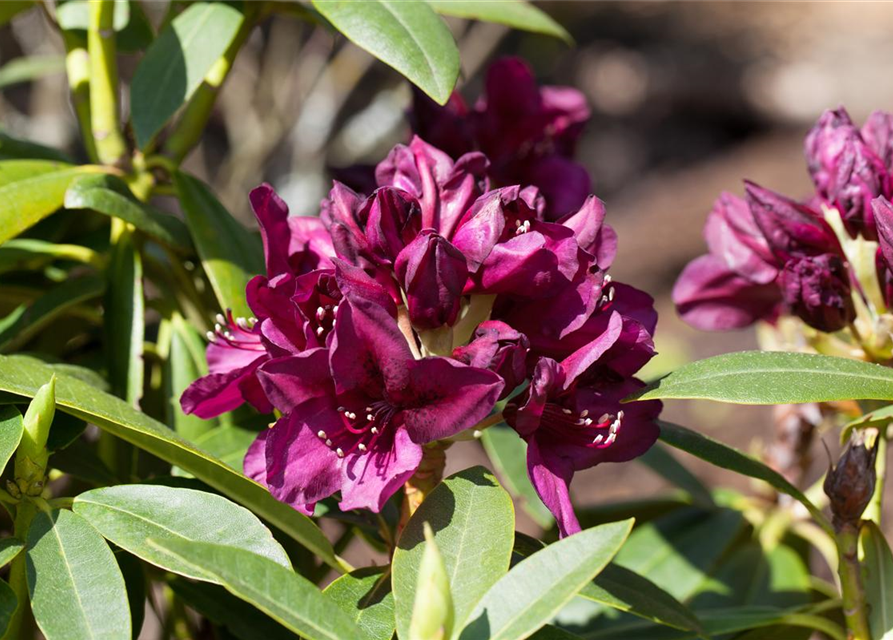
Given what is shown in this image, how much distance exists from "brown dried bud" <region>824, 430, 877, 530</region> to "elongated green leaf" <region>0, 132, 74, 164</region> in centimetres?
101

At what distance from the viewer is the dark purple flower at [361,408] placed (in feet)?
2.60

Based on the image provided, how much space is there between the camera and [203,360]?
1.18m

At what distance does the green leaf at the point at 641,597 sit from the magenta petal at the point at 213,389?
357mm

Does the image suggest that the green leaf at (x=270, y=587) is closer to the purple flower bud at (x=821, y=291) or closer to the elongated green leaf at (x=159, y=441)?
the elongated green leaf at (x=159, y=441)

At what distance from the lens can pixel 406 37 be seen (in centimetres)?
100

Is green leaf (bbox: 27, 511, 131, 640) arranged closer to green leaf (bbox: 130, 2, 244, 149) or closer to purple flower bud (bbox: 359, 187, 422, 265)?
purple flower bud (bbox: 359, 187, 422, 265)

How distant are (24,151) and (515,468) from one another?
76 centimetres

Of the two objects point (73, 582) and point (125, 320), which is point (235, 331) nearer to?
point (125, 320)

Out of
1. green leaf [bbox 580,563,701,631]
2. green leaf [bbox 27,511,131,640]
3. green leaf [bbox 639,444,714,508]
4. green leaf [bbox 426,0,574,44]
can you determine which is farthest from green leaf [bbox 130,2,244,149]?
green leaf [bbox 639,444,714,508]

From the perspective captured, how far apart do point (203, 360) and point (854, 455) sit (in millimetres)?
→ 705

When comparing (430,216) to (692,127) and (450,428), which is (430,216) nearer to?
(450,428)

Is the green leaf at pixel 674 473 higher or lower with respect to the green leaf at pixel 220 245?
lower

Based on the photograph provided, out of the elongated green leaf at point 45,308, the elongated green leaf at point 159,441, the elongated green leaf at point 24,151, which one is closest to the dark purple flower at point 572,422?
the elongated green leaf at point 159,441

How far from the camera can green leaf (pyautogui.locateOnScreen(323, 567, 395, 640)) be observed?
2.68 feet
